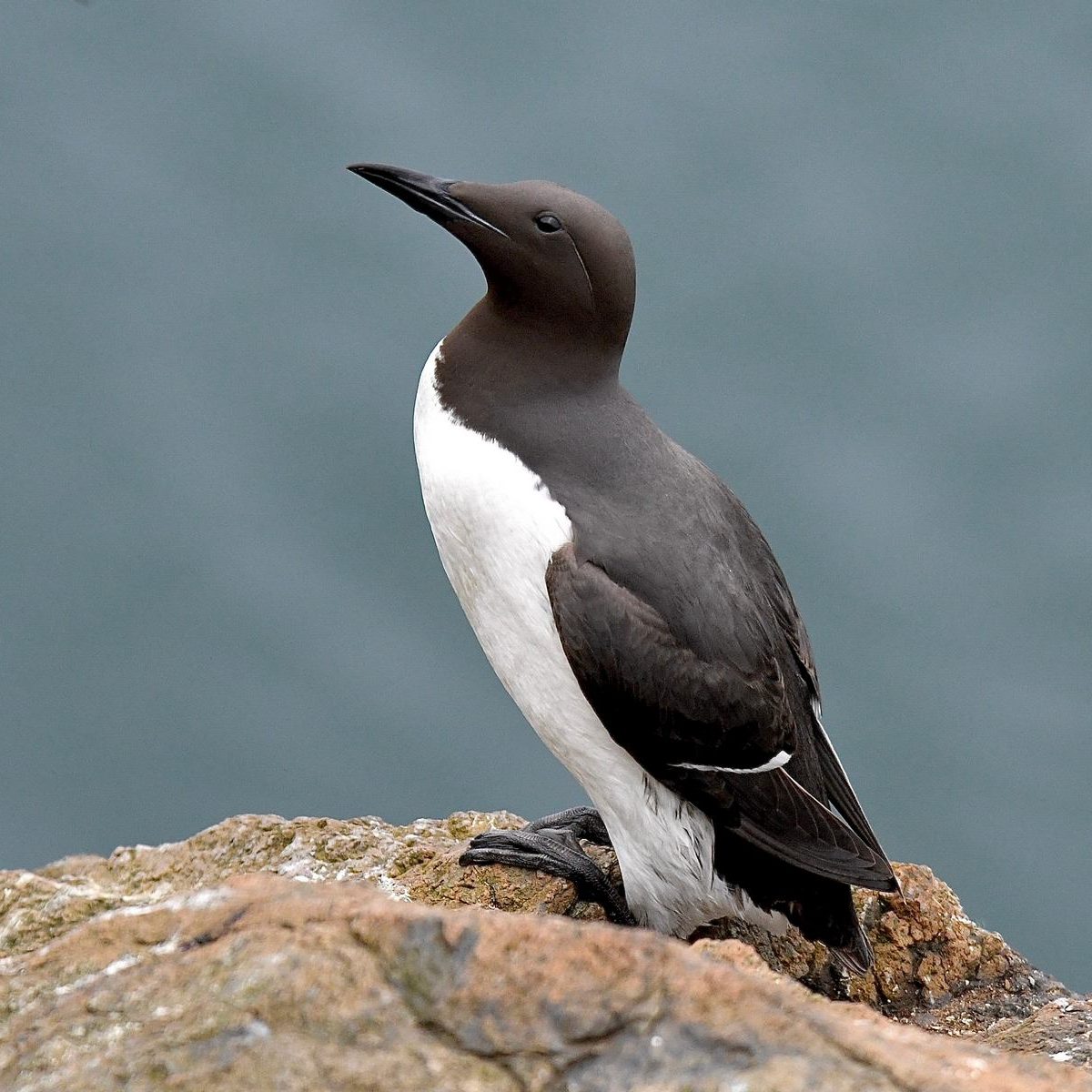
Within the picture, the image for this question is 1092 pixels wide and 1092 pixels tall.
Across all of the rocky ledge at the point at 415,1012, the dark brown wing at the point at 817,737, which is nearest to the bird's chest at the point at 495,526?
the dark brown wing at the point at 817,737

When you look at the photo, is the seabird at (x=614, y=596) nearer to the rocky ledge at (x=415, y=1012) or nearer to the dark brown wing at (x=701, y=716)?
the dark brown wing at (x=701, y=716)

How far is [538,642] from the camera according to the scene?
3.93m

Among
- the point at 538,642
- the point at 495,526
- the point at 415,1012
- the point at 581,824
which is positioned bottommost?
the point at 415,1012

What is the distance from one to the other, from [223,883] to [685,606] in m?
1.67

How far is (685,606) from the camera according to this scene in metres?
3.83

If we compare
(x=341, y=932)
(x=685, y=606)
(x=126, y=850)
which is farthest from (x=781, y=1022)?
(x=126, y=850)

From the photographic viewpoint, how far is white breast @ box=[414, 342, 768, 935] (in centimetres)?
388

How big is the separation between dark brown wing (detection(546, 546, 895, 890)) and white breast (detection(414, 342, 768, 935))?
0.26 feet

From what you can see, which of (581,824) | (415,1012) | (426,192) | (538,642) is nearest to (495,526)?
(538,642)

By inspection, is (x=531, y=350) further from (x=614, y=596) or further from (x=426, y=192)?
(x=614, y=596)

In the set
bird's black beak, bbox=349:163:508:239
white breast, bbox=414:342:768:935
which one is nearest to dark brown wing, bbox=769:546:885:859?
white breast, bbox=414:342:768:935

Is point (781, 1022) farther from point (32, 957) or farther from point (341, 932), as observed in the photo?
point (32, 957)

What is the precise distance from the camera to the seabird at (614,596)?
12.5 ft

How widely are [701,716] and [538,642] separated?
45cm
